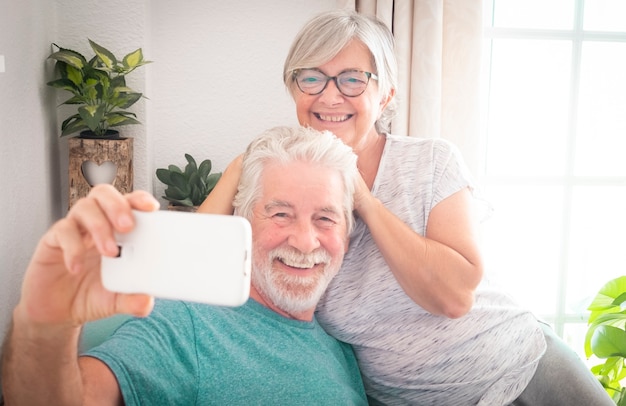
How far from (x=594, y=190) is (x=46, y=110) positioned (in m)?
1.98

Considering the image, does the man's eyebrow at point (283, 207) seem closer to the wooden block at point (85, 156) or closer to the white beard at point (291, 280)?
the white beard at point (291, 280)

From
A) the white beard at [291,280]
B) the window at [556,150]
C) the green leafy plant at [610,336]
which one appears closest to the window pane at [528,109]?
the window at [556,150]

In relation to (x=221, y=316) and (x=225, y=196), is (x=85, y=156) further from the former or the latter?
(x=221, y=316)

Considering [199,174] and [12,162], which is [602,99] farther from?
[12,162]

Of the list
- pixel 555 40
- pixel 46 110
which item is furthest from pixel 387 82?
pixel 555 40

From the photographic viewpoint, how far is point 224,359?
1.04m

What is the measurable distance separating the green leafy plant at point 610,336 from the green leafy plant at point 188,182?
1095 millimetres

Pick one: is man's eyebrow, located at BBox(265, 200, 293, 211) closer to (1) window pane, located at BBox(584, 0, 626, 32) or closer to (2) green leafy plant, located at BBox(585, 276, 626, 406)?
(2) green leafy plant, located at BBox(585, 276, 626, 406)

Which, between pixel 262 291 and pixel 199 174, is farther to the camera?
pixel 199 174

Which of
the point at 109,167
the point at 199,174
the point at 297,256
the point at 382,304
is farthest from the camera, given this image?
the point at 199,174

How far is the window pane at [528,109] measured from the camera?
2.61 m

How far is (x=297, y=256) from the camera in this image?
114cm

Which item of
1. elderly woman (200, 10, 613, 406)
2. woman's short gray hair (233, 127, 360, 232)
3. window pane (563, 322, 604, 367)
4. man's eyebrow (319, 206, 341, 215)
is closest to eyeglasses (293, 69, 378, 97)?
elderly woman (200, 10, 613, 406)

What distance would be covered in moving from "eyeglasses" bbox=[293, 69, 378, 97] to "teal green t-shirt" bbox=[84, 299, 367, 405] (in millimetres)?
407
